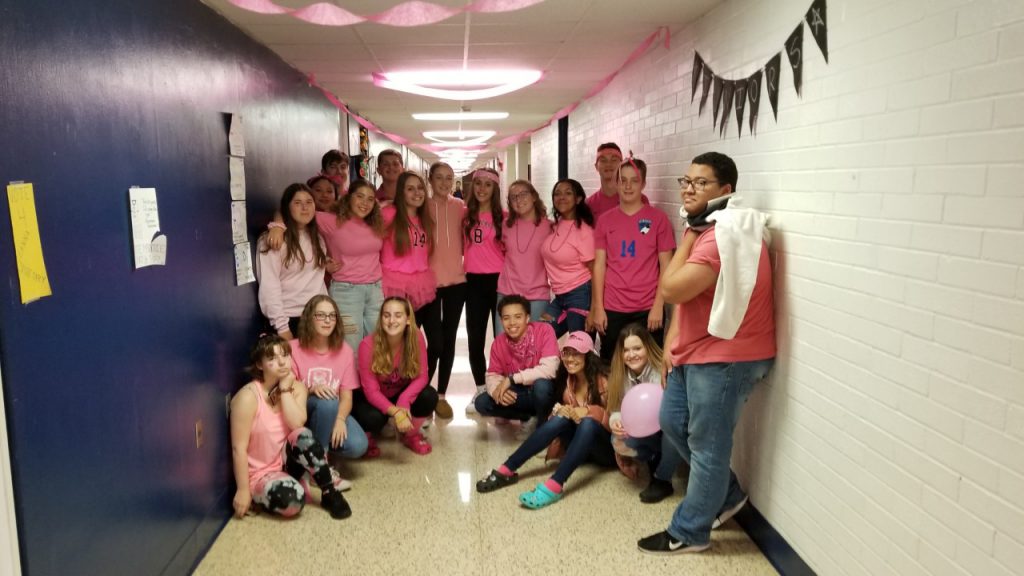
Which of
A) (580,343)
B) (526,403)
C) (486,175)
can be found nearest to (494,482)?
(526,403)

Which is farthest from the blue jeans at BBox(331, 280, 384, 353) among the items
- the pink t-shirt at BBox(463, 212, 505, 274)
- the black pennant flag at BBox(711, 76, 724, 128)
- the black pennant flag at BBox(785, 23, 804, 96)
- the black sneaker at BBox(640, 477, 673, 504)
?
the black pennant flag at BBox(785, 23, 804, 96)

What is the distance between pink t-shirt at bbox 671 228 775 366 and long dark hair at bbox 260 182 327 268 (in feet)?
6.32

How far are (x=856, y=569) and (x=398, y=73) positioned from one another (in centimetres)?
447

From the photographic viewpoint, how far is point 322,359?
350 centimetres

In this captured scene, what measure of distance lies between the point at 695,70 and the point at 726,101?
53cm

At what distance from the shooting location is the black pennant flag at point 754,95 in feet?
9.30

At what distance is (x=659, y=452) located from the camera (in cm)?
337

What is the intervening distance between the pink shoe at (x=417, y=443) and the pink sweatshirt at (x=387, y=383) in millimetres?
211

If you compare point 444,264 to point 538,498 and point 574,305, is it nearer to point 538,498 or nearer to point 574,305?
point 574,305

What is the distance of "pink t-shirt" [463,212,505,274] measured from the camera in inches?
169

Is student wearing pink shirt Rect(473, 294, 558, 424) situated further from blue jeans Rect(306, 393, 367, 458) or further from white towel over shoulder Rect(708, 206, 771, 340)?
white towel over shoulder Rect(708, 206, 771, 340)

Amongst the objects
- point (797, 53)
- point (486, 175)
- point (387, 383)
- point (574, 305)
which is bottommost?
point (387, 383)

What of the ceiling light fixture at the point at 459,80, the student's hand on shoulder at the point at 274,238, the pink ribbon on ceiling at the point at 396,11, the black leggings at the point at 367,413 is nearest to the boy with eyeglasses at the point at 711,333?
the pink ribbon on ceiling at the point at 396,11

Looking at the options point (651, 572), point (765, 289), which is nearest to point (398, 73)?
point (765, 289)
